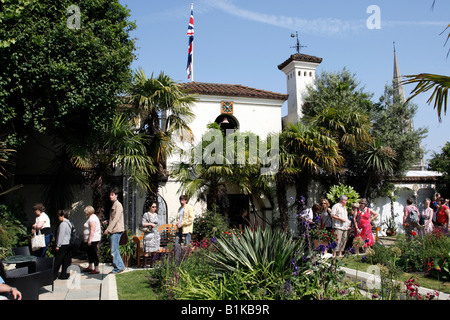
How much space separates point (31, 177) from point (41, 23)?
18.6 ft

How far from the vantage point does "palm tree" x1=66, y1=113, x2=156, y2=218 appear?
422 inches

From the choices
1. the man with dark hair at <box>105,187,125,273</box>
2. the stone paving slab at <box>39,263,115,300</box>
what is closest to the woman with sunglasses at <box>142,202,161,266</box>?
the man with dark hair at <box>105,187,125,273</box>

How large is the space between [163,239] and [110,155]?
3060 mm

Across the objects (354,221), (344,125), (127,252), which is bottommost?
(127,252)

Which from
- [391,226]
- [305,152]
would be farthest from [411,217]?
[391,226]

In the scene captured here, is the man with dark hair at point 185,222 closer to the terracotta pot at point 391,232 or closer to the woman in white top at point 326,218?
the woman in white top at point 326,218

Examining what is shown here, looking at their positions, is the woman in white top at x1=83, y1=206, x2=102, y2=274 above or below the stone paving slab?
above

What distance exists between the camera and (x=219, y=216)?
41.4 ft

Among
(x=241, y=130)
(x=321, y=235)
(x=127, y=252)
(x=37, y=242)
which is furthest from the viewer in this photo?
(x=241, y=130)

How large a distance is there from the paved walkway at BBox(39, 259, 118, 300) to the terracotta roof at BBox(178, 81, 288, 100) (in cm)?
910

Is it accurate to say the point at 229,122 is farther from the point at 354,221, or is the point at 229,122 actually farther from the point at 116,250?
the point at 116,250

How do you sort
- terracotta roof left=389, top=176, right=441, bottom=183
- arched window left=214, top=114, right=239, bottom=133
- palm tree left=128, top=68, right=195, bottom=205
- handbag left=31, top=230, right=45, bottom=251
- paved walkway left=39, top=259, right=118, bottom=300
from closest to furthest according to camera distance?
1. paved walkway left=39, top=259, right=118, bottom=300
2. handbag left=31, top=230, right=45, bottom=251
3. palm tree left=128, top=68, right=195, bottom=205
4. arched window left=214, top=114, right=239, bottom=133
5. terracotta roof left=389, top=176, right=441, bottom=183

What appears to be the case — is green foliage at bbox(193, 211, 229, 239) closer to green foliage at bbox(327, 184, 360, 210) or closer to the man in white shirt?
the man in white shirt

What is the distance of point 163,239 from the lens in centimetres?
1120
